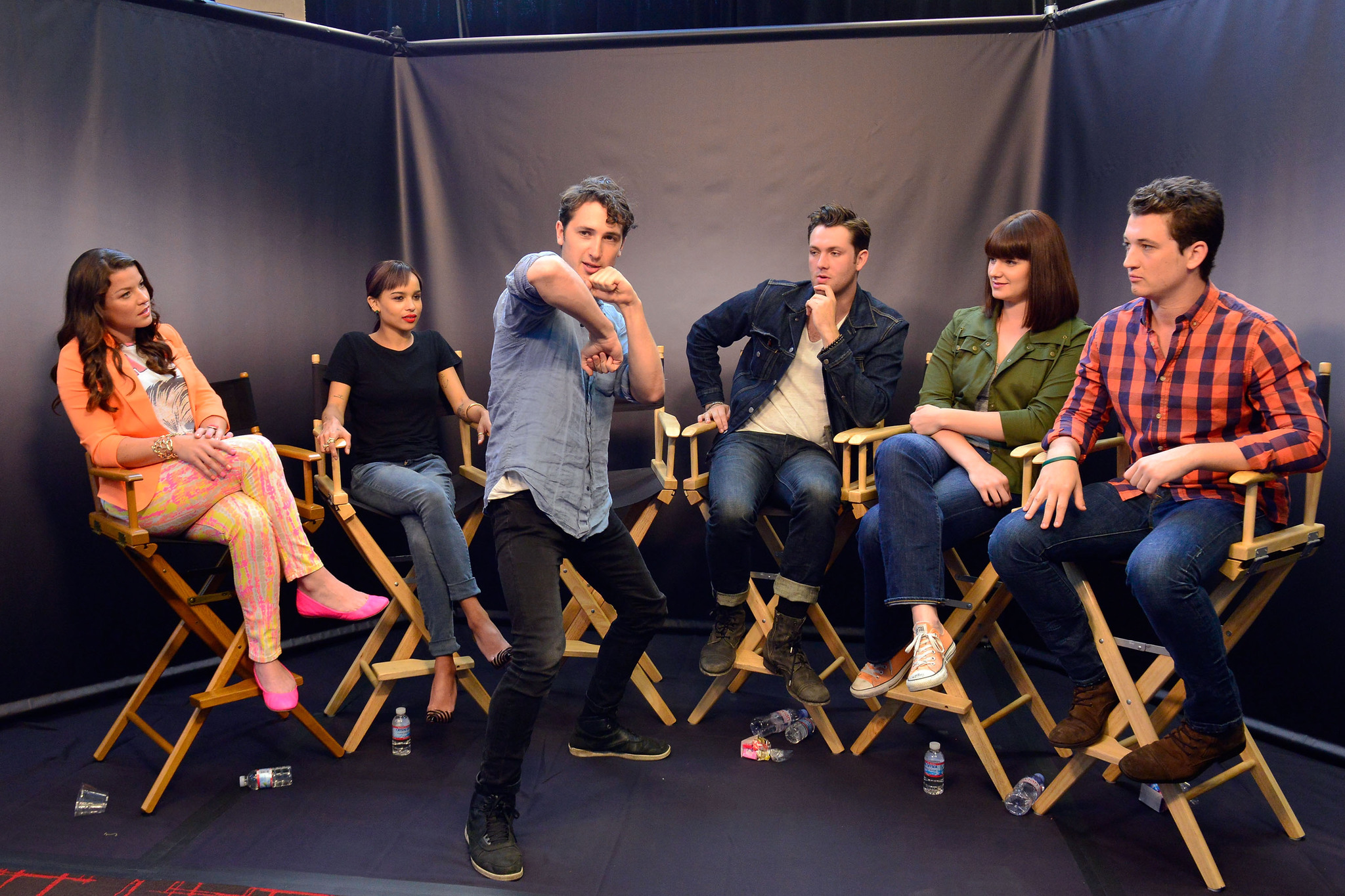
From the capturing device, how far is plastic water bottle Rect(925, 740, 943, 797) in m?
2.67

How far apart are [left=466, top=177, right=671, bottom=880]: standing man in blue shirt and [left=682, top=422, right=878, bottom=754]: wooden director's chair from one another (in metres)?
0.76

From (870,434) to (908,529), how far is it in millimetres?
409

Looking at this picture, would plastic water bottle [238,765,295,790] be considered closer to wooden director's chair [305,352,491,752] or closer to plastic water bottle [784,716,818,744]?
wooden director's chair [305,352,491,752]

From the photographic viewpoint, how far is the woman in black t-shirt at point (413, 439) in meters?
3.03

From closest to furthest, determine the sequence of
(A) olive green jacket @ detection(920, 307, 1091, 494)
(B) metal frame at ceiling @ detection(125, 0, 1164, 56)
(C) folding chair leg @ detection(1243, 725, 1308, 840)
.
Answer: (C) folding chair leg @ detection(1243, 725, 1308, 840)
(A) olive green jacket @ detection(920, 307, 1091, 494)
(B) metal frame at ceiling @ detection(125, 0, 1164, 56)

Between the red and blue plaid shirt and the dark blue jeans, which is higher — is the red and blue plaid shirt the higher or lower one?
the higher one

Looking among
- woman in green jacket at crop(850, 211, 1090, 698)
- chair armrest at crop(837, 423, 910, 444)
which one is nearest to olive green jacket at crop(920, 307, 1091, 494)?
woman in green jacket at crop(850, 211, 1090, 698)

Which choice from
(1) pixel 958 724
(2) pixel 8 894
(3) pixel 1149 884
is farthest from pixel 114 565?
(3) pixel 1149 884

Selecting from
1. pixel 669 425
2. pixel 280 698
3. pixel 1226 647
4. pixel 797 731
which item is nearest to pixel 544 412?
pixel 669 425

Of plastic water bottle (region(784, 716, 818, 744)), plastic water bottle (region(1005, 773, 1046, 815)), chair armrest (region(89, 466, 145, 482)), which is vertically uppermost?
chair armrest (region(89, 466, 145, 482))

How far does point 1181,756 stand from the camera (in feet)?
7.32

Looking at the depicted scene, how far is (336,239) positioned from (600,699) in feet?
7.57

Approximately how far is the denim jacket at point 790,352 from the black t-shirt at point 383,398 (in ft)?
3.31

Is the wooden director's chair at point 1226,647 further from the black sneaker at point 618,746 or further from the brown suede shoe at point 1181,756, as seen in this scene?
the black sneaker at point 618,746
